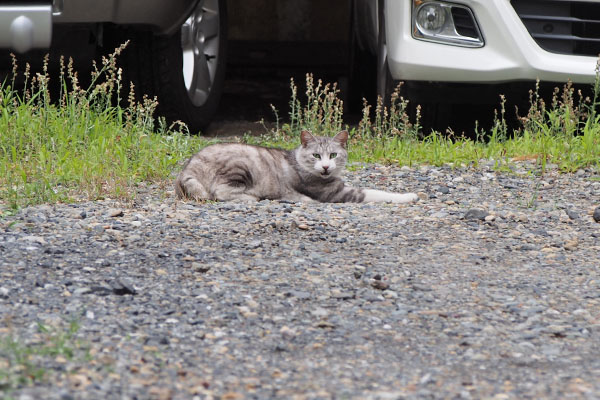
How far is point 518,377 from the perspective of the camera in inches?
108

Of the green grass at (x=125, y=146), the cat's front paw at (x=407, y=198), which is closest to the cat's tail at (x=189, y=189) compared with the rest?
the green grass at (x=125, y=146)

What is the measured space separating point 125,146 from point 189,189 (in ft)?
2.73

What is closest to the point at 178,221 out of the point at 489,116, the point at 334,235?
the point at 334,235

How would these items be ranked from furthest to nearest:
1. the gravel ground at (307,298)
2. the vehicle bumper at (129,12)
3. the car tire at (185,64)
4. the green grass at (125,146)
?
the car tire at (185,64), the vehicle bumper at (129,12), the green grass at (125,146), the gravel ground at (307,298)

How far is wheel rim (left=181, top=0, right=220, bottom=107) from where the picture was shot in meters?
6.65

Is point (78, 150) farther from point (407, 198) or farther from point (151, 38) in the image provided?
point (407, 198)

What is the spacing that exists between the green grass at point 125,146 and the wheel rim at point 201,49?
45 cm

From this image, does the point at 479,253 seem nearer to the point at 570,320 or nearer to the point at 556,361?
the point at 570,320

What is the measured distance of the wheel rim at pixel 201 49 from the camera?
21.8 feet

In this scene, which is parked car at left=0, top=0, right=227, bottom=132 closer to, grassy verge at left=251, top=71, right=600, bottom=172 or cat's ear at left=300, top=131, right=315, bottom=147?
grassy verge at left=251, top=71, right=600, bottom=172

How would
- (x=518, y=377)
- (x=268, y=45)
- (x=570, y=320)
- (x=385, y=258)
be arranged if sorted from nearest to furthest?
1. (x=518, y=377)
2. (x=570, y=320)
3. (x=385, y=258)
4. (x=268, y=45)

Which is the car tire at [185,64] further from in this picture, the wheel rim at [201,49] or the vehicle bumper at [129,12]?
the vehicle bumper at [129,12]

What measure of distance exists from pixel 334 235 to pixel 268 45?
691 centimetres

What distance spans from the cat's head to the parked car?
1.26m
